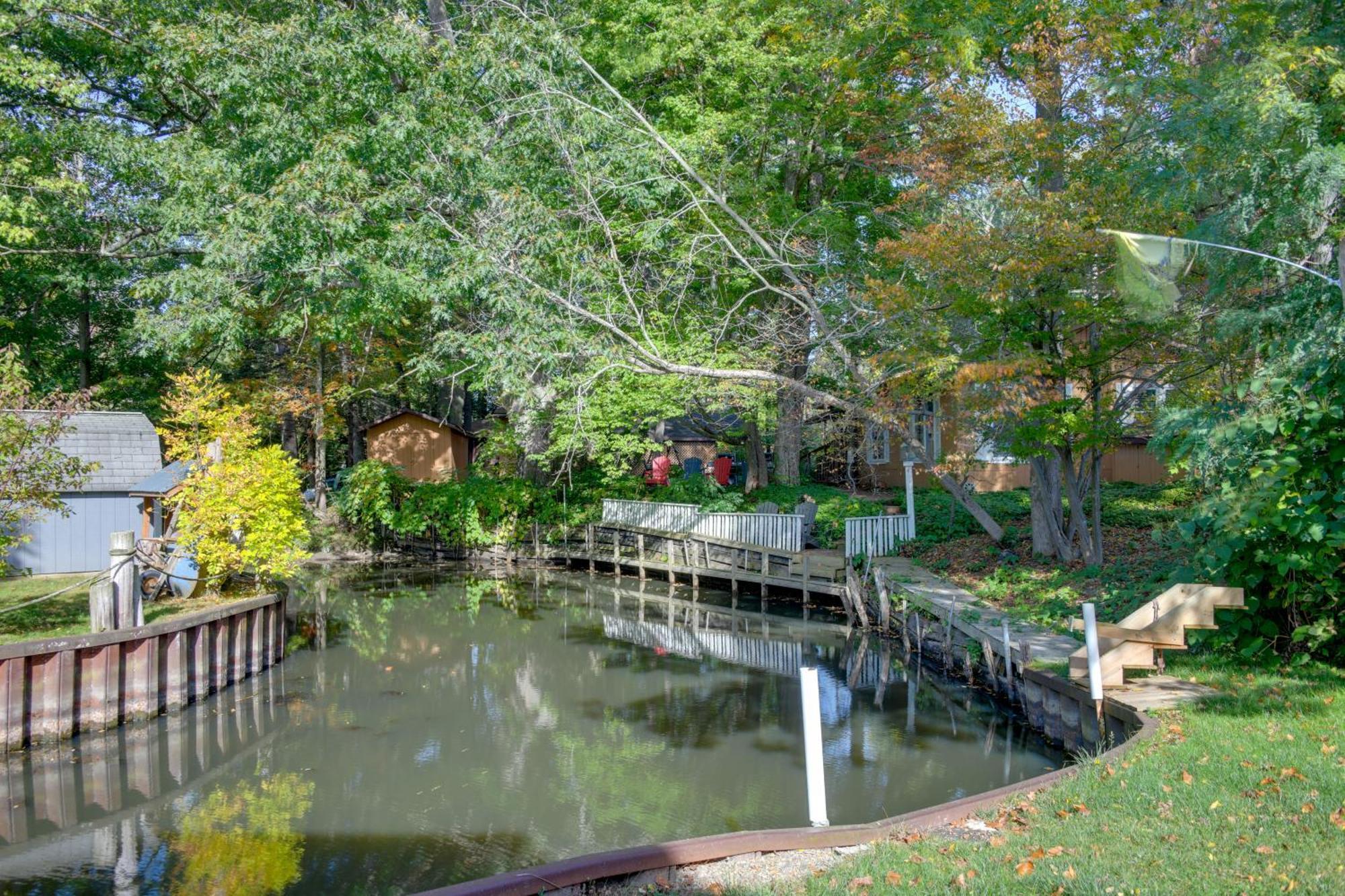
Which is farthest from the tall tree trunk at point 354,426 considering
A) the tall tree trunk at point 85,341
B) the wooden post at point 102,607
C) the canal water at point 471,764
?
the wooden post at point 102,607

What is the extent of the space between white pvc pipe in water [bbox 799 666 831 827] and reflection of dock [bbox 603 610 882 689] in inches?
319

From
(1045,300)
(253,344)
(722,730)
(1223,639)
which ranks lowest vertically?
(722,730)

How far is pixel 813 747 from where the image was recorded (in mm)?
6930

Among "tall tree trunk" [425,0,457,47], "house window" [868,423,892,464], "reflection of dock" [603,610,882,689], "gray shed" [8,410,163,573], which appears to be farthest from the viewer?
"house window" [868,423,892,464]

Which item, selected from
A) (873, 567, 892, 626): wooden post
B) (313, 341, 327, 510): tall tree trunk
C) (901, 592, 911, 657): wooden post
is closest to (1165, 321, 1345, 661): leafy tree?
(901, 592, 911, 657): wooden post

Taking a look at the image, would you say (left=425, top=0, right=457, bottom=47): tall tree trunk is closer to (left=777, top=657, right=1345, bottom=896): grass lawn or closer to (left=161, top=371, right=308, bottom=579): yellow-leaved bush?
(left=161, top=371, right=308, bottom=579): yellow-leaved bush

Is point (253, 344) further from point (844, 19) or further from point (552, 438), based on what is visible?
point (844, 19)

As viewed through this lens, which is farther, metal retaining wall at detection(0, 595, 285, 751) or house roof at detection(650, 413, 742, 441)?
house roof at detection(650, 413, 742, 441)

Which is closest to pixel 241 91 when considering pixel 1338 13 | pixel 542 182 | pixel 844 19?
pixel 542 182

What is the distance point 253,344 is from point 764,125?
23.0 m

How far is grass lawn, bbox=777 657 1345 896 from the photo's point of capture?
5203 millimetres

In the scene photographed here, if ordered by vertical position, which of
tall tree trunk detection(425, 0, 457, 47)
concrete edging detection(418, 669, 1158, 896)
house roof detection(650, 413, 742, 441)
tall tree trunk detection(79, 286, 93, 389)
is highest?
tall tree trunk detection(425, 0, 457, 47)

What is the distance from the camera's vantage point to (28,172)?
21578mm

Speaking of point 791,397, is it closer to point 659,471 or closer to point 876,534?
point 876,534
